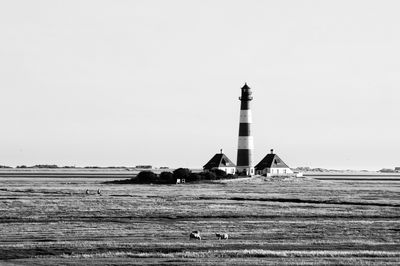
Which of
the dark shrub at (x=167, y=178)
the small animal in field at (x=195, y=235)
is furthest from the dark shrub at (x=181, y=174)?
the small animal in field at (x=195, y=235)

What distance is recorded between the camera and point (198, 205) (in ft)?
A: 212

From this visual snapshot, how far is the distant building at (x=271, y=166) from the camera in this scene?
12425 centimetres

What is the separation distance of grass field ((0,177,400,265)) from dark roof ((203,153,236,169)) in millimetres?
52674

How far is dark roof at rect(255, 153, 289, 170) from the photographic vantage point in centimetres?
12531

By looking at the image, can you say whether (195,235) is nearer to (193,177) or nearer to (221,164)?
(193,177)

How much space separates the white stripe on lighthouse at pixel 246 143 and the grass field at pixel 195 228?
41286 mm

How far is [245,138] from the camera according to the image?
4414 inches

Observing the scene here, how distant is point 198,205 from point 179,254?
29.5 meters

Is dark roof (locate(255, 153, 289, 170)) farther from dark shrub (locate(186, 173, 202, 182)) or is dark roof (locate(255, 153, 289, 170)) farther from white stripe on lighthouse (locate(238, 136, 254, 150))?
dark shrub (locate(186, 173, 202, 182))

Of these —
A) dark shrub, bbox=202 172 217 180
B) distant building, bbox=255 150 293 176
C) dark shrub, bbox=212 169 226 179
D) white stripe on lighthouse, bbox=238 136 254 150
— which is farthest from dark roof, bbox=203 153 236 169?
white stripe on lighthouse, bbox=238 136 254 150

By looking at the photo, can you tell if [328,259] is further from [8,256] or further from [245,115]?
[245,115]

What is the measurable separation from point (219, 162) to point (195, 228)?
7731 cm

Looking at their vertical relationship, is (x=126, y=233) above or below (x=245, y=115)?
below

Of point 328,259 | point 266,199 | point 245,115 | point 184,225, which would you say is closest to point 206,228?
point 184,225
